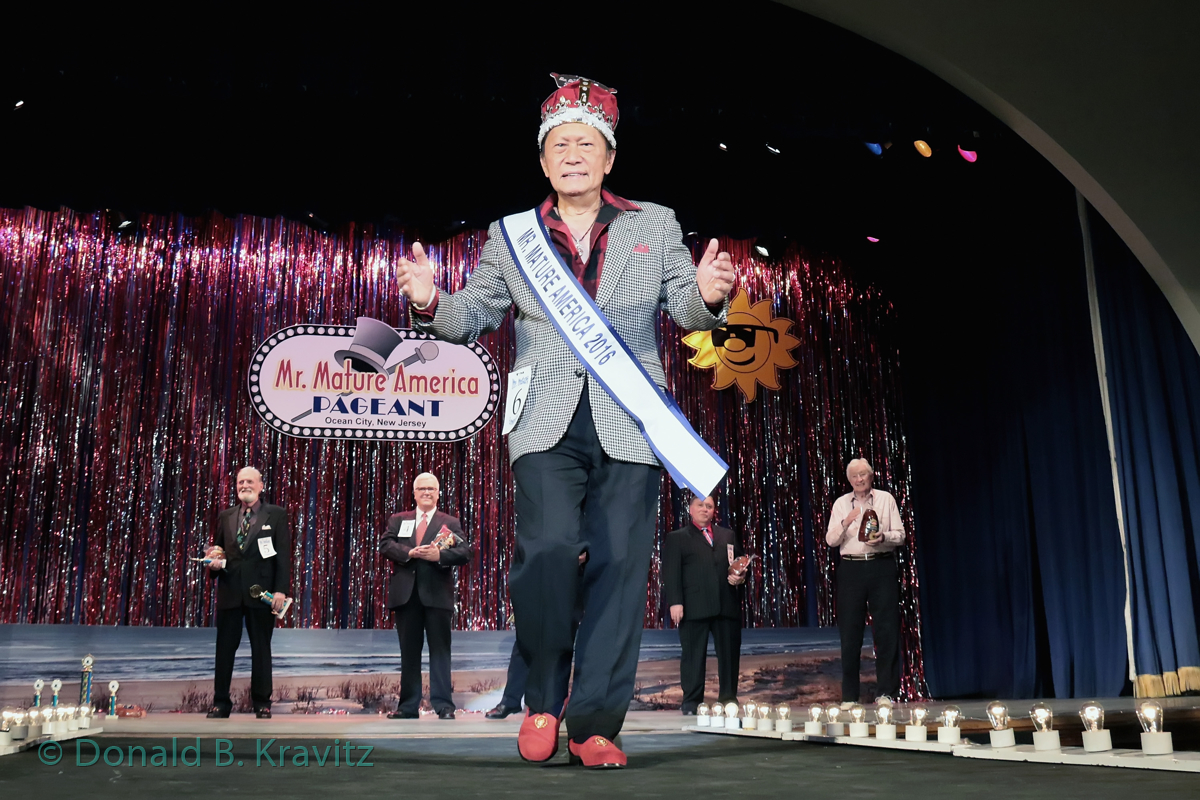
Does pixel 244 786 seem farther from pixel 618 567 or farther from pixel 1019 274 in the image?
pixel 1019 274

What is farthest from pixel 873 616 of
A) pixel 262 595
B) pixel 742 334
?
pixel 262 595

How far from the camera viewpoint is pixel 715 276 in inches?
80.7

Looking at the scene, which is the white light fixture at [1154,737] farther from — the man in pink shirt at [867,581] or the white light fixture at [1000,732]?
the man in pink shirt at [867,581]

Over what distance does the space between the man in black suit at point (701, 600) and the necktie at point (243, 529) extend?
2.17 meters

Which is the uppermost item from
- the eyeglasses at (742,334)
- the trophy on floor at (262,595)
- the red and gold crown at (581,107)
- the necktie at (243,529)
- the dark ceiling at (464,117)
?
the dark ceiling at (464,117)

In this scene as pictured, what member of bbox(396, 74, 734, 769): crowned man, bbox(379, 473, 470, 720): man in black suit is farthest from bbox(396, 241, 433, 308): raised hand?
bbox(379, 473, 470, 720): man in black suit

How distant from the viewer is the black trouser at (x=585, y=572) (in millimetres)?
1979

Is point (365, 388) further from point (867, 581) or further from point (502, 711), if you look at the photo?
point (867, 581)

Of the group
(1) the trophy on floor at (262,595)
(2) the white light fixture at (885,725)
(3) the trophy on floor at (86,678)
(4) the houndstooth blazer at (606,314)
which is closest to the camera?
(4) the houndstooth blazer at (606,314)

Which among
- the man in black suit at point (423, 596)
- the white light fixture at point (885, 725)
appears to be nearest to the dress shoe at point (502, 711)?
the man in black suit at point (423, 596)

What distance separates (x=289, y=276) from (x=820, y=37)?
4.05 meters

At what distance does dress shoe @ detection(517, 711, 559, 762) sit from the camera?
6.52 feet

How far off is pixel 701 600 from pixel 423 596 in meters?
1.46

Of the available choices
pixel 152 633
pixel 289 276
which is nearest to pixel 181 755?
pixel 152 633
